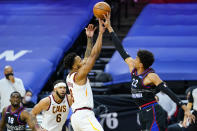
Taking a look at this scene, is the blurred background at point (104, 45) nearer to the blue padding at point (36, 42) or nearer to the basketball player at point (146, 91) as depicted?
the blue padding at point (36, 42)

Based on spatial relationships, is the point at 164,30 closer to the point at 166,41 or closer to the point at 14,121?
the point at 166,41

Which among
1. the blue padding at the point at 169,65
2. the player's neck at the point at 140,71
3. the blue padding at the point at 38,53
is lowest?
the player's neck at the point at 140,71

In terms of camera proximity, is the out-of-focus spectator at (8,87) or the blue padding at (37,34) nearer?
the out-of-focus spectator at (8,87)

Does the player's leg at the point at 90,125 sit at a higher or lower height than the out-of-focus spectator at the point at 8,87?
lower

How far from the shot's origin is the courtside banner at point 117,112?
10945mm

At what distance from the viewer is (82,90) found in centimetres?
671

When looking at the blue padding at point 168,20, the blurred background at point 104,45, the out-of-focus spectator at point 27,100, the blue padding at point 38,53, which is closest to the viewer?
the out-of-focus spectator at point 27,100

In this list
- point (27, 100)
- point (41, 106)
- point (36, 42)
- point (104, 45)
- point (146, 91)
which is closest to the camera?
point (146, 91)

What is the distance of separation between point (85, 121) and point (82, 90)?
46 centimetres

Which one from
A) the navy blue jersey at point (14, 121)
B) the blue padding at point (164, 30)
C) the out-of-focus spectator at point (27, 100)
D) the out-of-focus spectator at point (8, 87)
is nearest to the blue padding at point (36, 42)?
the blue padding at point (164, 30)

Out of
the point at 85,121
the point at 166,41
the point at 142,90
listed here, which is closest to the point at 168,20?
the point at 166,41

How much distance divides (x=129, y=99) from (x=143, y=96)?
4282 millimetres

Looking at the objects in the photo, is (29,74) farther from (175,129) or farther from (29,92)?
(175,129)

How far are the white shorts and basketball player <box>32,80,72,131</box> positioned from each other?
0.94m
